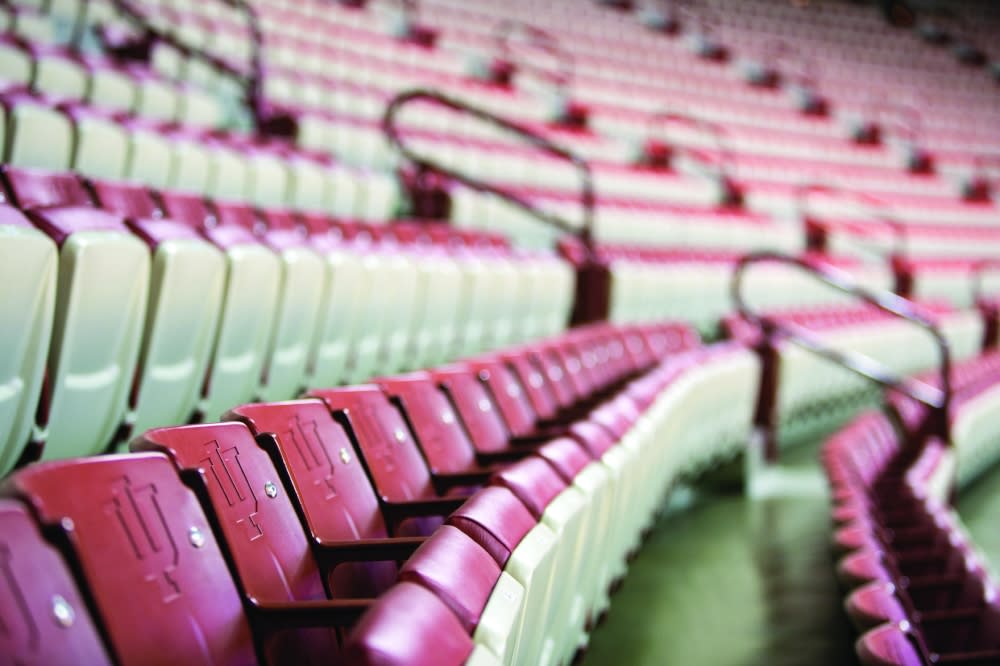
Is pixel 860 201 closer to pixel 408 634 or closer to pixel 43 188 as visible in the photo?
pixel 43 188

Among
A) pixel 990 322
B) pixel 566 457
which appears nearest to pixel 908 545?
pixel 566 457

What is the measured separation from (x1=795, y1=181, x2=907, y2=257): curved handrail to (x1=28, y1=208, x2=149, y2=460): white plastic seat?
164cm

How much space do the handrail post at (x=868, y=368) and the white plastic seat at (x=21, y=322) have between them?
831 mm

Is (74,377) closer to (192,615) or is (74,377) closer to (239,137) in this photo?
(192,615)

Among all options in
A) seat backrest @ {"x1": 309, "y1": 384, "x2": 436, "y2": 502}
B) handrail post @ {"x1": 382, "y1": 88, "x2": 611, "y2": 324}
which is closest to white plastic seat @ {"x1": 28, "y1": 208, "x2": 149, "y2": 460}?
seat backrest @ {"x1": 309, "y1": 384, "x2": 436, "y2": 502}

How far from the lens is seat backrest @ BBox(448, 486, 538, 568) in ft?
1.03

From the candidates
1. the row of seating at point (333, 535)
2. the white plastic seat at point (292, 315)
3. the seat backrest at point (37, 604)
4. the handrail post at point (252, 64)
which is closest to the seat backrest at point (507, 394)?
the row of seating at point (333, 535)

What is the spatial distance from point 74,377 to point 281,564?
184 mm

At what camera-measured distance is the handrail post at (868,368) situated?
Answer: 3.39ft

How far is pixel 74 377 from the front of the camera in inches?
16.8

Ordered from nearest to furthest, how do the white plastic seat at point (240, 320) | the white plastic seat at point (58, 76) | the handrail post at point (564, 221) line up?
the white plastic seat at point (240, 320)
the white plastic seat at point (58, 76)
the handrail post at point (564, 221)

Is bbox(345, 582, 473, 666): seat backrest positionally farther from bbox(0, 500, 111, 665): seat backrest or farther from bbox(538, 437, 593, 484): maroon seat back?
bbox(538, 437, 593, 484): maroon seat back

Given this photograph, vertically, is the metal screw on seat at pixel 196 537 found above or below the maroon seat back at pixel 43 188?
below

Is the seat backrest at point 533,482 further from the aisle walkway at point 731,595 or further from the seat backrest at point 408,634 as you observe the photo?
the aisle walkway at point 731,595
